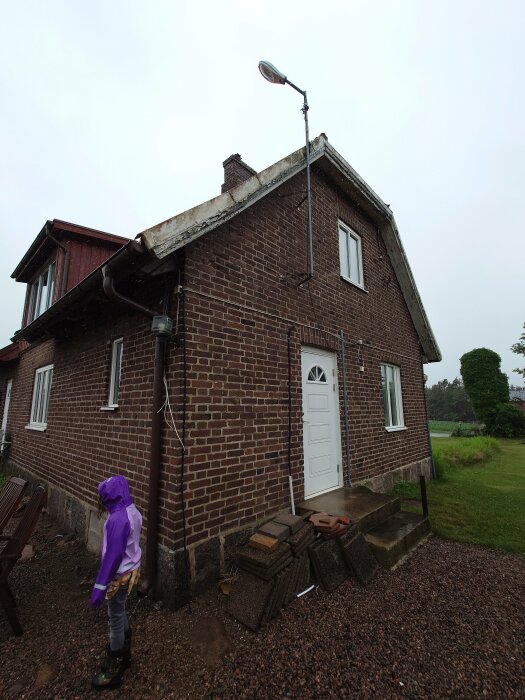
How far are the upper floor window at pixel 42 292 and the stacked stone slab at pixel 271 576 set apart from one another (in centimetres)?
804

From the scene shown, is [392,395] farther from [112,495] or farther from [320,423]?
[112,495]

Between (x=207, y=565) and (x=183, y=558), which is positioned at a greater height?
(x=183, y=558)

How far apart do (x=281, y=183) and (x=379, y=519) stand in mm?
5325

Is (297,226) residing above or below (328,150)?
below

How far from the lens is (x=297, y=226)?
5.73 m

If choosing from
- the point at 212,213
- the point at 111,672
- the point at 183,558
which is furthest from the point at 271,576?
the point at 212,213

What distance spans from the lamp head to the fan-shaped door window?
4572 millimetres

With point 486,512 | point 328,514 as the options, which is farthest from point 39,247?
point 486,512

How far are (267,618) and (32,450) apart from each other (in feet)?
23.7

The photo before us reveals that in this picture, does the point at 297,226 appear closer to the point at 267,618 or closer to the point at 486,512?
the point at 267,618

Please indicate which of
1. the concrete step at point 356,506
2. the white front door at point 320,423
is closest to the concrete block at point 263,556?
the concrete step at point 356,506

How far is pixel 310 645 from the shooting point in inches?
105

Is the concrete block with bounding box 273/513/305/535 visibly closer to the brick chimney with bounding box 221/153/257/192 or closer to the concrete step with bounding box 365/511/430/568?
the concrete step with bounding box 365/511/430/568

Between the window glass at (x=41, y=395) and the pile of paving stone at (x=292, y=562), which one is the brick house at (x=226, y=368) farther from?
the pile of paving stone at (x=292, y=562)
